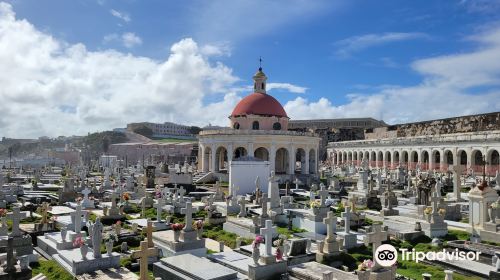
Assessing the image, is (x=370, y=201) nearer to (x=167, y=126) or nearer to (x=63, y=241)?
(x=63, y=241)

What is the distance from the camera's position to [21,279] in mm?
7445

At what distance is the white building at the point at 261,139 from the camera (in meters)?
39.9

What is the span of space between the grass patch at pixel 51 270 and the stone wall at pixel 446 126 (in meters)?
56.3

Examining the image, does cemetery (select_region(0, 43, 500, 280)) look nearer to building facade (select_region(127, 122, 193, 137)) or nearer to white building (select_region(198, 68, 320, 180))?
white building (select_region(198, 68, 320, 180))

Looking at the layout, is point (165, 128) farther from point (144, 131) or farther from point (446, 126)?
point (446, 126)

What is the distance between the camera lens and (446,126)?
205ft

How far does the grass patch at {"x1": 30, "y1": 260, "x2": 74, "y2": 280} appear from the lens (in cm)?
964

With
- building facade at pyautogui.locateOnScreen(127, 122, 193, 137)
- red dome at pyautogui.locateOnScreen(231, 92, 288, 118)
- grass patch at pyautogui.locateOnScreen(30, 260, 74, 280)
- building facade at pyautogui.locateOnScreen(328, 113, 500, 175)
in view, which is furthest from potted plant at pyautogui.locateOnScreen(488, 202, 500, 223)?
building facade at pyautogui.locateOnScreen(127, 122, 193, 137)

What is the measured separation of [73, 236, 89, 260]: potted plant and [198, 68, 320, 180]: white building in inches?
1084

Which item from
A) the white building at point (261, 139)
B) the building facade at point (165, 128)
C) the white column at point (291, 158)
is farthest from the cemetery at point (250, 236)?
the building facade at point (165, 128)

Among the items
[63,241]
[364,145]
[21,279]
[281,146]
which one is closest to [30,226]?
[63,241]

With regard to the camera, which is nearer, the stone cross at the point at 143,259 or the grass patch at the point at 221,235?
the stone cross at the point at 143,259

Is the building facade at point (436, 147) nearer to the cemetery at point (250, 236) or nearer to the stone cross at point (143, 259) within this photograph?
the cemetery at point (250, 236)

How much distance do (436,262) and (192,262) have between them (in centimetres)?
671
